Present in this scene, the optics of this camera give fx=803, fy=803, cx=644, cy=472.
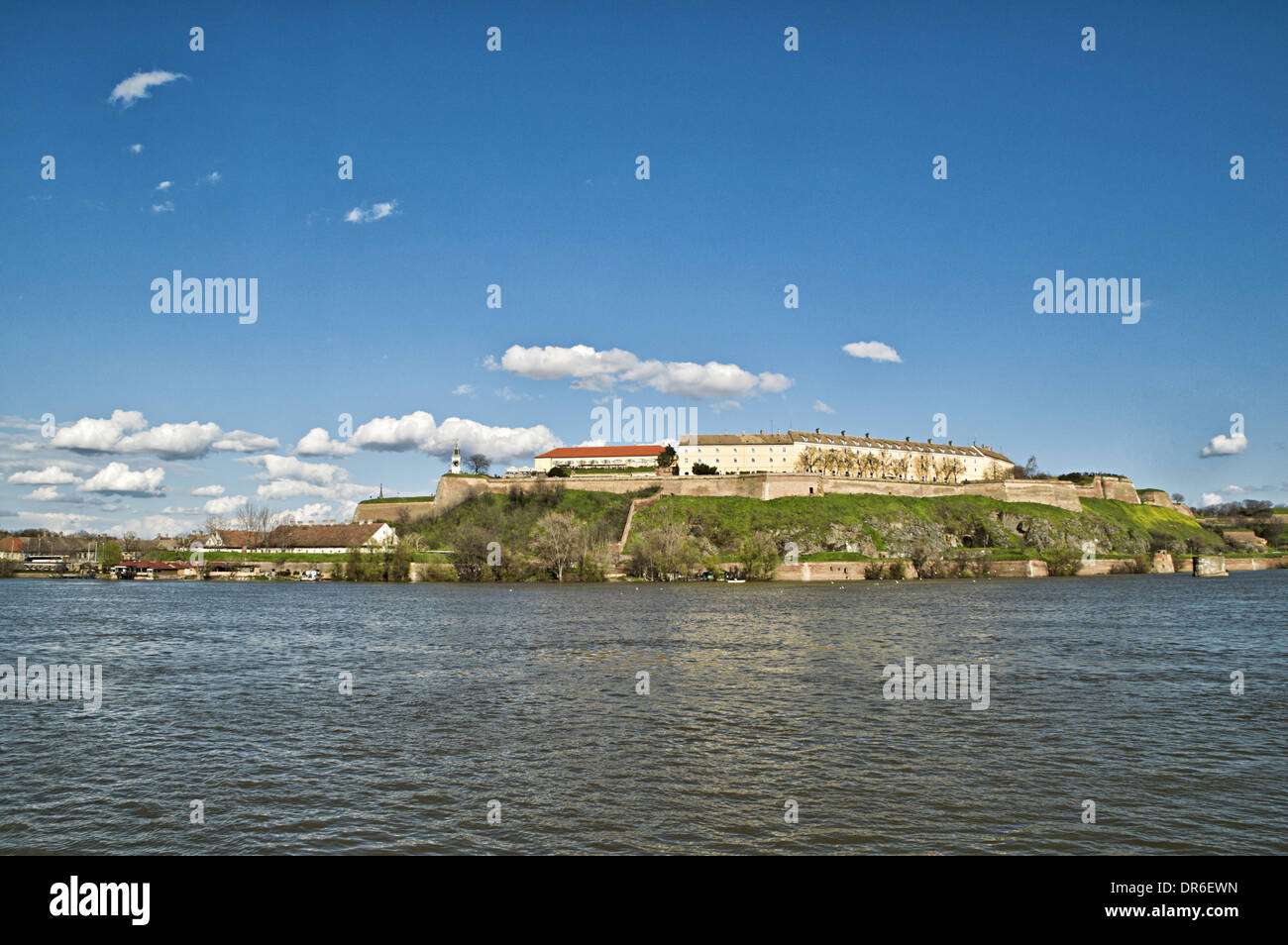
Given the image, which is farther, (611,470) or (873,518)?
(611,470)

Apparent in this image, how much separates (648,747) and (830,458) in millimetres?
127986

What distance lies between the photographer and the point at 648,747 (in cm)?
1593

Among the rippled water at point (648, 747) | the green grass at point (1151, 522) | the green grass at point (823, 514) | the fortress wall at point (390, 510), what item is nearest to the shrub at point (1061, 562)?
the green grass at point (823, 514)

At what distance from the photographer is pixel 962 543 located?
349 ft

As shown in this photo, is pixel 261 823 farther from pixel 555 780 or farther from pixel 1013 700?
pixel 1013 700

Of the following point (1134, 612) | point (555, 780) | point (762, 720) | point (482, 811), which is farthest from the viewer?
point (1134, 612)

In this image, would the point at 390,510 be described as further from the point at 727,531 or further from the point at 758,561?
the point at 758,561

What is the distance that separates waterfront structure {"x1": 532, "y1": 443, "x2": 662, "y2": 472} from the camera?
466 ft

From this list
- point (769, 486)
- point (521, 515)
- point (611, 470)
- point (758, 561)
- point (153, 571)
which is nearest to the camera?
point (758, 561)

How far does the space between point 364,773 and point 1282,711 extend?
70.5ft

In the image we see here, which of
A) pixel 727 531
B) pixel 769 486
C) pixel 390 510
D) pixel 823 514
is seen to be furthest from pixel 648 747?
pixel 390 510

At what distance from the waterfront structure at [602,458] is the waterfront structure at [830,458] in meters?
5.64
